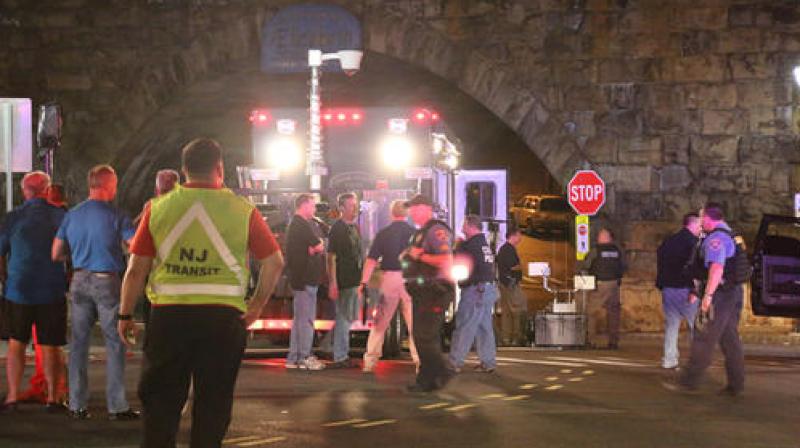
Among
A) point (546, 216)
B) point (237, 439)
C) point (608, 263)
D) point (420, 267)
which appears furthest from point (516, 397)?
point (546, 216)

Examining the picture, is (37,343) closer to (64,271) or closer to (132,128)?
(64,271)

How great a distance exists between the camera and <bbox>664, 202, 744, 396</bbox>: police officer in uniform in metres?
12.9

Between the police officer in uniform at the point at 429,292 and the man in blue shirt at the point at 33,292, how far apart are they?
321cm

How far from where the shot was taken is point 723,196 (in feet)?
75.8

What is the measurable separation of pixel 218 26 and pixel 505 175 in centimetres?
614

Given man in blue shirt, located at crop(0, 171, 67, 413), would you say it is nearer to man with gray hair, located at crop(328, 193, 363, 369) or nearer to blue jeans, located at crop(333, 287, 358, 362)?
man with gray hair, located at crop(328, 193, 363, 369)

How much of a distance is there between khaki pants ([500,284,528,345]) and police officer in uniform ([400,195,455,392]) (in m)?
6.95

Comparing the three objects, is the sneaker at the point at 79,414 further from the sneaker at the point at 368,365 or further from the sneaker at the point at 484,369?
the sneaker at the point at 484,369

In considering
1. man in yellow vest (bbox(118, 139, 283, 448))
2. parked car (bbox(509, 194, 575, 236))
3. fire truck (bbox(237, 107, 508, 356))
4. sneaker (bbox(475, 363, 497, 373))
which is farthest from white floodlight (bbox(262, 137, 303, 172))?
parked car (bbox(509, 194, 575, 236))

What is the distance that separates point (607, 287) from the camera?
65.9 feet

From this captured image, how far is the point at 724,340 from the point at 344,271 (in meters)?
4.21

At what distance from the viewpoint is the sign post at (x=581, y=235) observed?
75.5 ft

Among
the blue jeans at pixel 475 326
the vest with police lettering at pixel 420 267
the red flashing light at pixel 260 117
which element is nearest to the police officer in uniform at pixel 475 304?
the blue jeans at pixel 475 326

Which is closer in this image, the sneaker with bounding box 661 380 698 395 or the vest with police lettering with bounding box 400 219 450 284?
the vest with police lettering with bounding box 400 219 450 284
